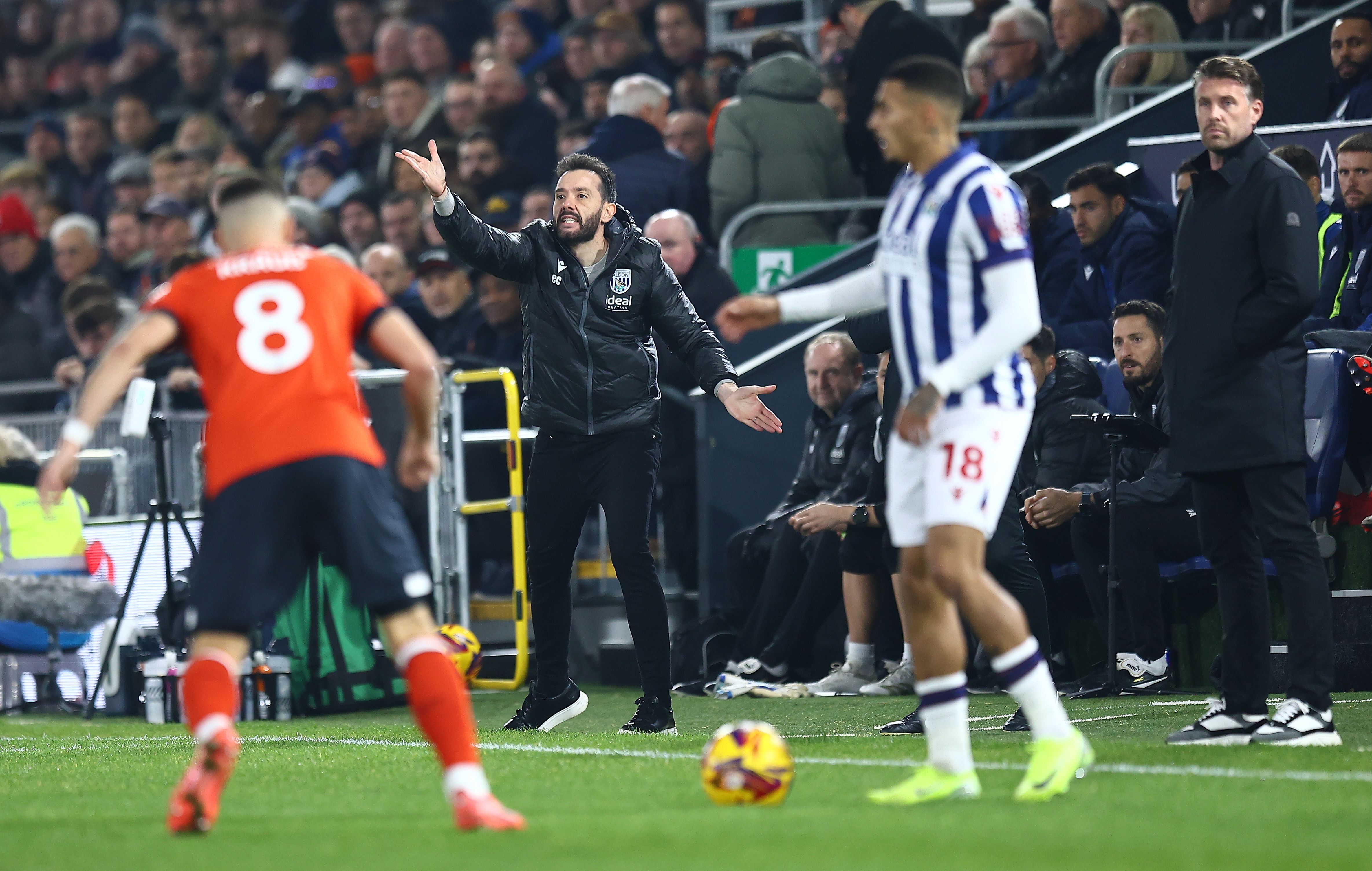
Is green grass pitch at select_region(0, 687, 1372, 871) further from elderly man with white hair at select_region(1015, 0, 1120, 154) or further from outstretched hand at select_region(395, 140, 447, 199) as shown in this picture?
elderly man with white hair at select_region(1015, 0, 1120, 154)

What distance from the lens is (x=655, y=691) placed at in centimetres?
788

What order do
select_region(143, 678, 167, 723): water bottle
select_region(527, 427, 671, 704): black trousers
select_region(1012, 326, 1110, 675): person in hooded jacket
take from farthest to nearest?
1. select_region(143, 678, 167, 723): water bottle
2. select_region(1012, 326, 1110, 675): person in hooded jacket
3. select_region(527, 427, 671, 704): black trousers

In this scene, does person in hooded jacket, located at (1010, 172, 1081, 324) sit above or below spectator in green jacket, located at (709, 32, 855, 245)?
below

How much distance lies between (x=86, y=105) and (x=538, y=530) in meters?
15.4

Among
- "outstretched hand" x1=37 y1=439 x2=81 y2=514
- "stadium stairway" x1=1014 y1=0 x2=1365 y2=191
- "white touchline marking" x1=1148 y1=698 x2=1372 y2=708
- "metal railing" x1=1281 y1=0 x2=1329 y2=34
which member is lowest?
"white touchline marking" x1=1148 y1=698 x2=1372 y2=708

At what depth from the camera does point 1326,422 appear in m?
8.84

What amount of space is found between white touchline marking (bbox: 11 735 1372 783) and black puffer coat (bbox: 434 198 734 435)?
1.48m

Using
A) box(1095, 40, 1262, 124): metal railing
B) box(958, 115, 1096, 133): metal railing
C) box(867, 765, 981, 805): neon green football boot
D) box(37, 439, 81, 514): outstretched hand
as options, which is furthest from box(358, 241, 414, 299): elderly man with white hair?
box(867, 765, 981, 805): neon green football boot

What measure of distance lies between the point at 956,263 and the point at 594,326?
299 cm

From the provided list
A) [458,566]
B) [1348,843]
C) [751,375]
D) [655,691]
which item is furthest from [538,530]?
[1348,843]

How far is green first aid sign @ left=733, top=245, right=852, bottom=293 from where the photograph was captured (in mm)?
12555

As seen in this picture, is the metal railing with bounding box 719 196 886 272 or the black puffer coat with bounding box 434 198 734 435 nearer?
the black puffer coat with bounding box 434 198 734 435

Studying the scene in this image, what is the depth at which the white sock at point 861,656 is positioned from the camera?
394 inches

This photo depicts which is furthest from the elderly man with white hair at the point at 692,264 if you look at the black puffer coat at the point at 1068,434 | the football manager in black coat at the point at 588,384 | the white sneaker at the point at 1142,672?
the white sneaker at the point at 1142,672
